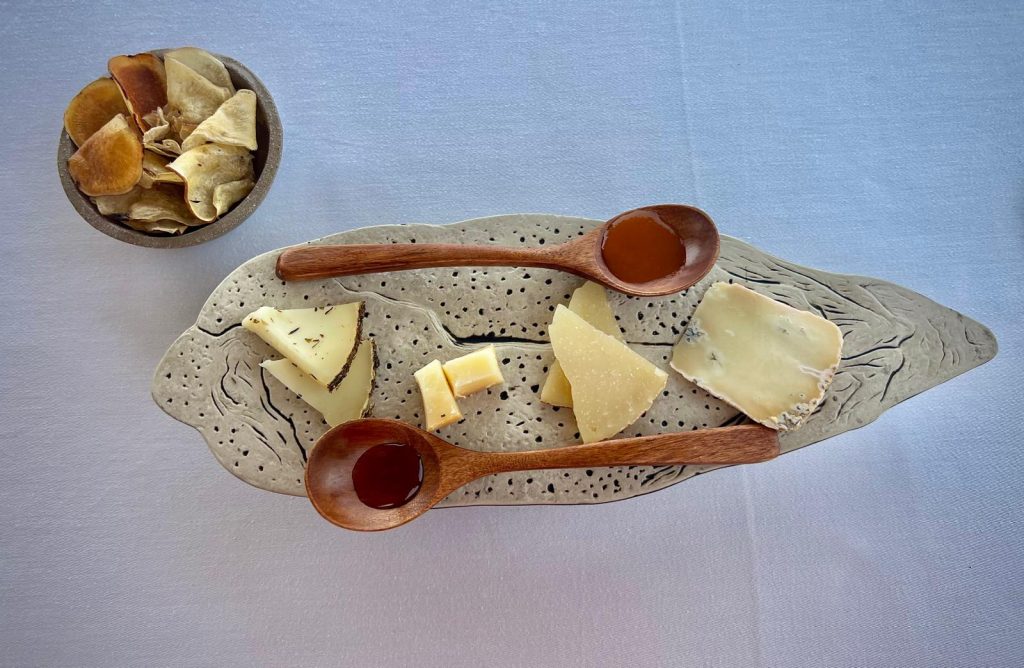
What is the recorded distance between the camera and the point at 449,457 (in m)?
0.69

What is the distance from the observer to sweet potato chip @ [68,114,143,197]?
2.23 ft

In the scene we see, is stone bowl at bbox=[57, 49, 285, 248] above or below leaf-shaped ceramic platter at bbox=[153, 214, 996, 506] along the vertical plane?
above

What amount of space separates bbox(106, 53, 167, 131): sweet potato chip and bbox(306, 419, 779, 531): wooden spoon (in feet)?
1.35

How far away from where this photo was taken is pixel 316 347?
2.31ft

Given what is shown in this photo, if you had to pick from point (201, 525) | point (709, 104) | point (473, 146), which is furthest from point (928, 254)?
point (201, 525)

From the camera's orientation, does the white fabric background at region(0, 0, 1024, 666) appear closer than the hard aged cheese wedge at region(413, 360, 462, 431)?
No

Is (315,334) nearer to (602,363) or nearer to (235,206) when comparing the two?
(235,206)

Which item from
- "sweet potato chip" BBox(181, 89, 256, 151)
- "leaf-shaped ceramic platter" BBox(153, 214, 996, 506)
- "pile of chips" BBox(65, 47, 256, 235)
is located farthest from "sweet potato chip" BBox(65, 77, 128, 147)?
"leaf-shaped ceramic platter" BBox(153, 214, 996, 506)

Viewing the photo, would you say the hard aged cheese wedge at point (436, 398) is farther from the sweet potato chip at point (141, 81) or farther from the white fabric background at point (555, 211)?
the sweet potato chip at point (141, 81)

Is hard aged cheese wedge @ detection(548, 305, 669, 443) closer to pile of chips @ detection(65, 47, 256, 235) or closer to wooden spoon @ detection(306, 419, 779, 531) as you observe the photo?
wooden spoon @ detection(306, 419, 779, 531)

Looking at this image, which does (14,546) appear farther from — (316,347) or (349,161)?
(349,161)

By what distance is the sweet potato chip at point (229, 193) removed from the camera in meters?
0.70

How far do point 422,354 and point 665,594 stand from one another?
0.42 metres

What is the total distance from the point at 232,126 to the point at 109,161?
0.13m
